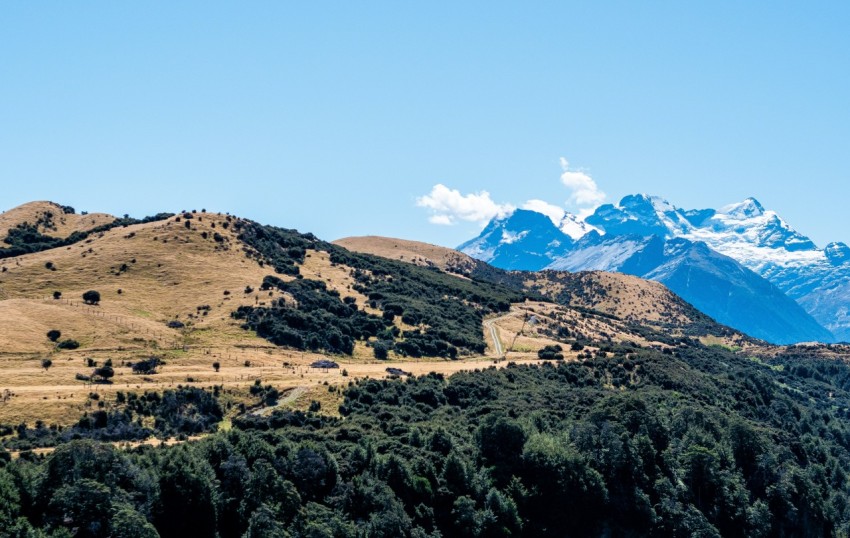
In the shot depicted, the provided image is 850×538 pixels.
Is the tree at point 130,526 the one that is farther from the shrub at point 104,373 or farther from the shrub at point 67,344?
the shrub at point 67,344

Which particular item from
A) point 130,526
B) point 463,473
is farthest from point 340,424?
point 130,526

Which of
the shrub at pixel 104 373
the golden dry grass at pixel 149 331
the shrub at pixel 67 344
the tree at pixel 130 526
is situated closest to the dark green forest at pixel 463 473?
the tree at pixel 130 526

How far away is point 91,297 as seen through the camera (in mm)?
153250

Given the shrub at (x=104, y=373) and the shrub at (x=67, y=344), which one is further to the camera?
the shrub at (x=67, y=344)

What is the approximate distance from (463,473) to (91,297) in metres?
98.5

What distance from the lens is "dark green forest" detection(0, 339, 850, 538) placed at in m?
72.1

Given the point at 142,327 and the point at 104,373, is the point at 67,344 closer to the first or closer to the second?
the point at 142,327

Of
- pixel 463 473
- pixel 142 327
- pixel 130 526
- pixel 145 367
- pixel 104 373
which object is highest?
pixel 142 327

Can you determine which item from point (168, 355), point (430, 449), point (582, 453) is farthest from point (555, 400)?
point (168, 355)

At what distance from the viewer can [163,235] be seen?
637 feet

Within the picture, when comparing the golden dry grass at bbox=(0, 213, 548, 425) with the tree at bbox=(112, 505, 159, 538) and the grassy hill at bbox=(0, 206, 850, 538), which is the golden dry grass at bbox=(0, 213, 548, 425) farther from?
the tree at bbox=(112, 505, 159, 538)

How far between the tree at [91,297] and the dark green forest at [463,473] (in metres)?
63.5

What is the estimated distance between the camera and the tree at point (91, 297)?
15226 cm

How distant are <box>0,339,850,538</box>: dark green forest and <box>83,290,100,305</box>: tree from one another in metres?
63.5
